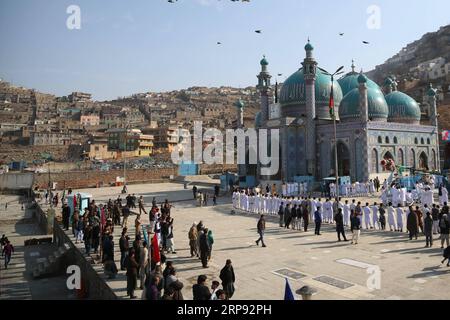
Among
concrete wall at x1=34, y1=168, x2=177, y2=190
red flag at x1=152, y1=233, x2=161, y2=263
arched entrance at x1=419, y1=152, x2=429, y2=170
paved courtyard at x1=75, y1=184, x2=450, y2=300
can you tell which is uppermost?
arched entrance at x1=419, y1=152, x2=429, y2=170

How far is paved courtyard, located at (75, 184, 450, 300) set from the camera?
941 centimetres

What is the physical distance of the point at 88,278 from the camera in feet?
44.3

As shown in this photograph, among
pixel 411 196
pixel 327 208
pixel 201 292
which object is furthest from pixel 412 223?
pixel 201 292

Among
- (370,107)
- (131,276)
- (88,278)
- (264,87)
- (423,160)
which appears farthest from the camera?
(264,87)

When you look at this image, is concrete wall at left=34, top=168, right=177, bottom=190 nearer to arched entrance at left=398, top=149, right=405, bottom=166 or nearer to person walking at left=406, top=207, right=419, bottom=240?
arched entrance at left=398, top=149, right=405, bottom=166

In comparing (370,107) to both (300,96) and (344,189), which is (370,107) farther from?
(344,189)

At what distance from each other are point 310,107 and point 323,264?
26.8 m

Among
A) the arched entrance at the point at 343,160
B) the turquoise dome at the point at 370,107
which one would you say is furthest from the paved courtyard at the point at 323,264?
the turquoise dome at the point at 370,107

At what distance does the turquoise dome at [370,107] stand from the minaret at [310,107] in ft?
11.4

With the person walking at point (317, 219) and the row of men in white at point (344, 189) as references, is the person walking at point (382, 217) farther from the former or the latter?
the row of men in white at point (344, 189)

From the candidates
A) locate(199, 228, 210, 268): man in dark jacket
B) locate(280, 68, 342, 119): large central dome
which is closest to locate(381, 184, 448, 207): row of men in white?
locate(199, 228, 210, 268): man in dark jacket

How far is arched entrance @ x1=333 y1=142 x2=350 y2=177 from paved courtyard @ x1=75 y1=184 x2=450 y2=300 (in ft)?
62.9

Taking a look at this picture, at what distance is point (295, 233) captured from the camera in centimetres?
1708
